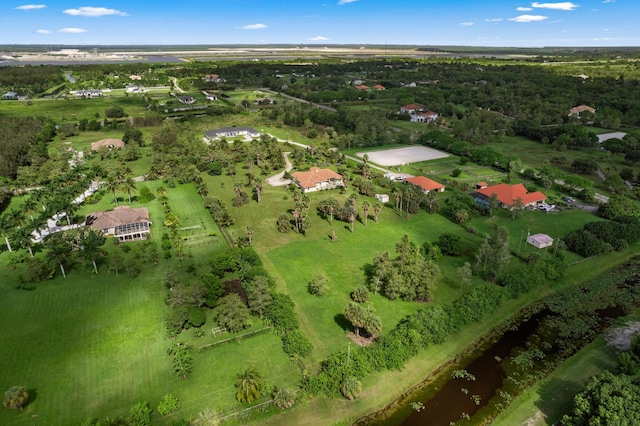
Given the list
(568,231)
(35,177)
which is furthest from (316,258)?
(35,177)

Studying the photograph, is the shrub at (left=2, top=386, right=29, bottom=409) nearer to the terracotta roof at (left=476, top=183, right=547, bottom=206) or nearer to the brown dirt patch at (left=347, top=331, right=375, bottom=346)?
the brown dirt patch at (left=347, top=331, right=375, bottom=346)

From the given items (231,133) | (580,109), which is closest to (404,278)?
(231,133)

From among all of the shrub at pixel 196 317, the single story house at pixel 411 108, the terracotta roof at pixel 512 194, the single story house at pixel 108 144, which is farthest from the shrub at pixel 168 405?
the single story house at pixel 411 108

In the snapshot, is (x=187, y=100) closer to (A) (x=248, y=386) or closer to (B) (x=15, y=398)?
(B) (x=15, y=398)

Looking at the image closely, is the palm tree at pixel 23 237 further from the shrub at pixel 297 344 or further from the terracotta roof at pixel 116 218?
the shrub at pixel 297 344

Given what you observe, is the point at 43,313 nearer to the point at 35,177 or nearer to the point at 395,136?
the point at 35,177

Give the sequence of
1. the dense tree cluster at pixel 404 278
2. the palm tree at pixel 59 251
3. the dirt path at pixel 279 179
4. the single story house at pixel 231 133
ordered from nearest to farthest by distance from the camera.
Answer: the dense tree cluster at pixel 404 278
the palm tree at pixel 59 251
the dirt path at pixel 279 179
the single story house at pixel 231 133

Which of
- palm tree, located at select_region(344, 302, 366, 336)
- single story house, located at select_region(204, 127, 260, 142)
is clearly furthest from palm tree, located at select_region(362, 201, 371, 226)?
single story house, located at select_region(204, 127, 260, 142)
